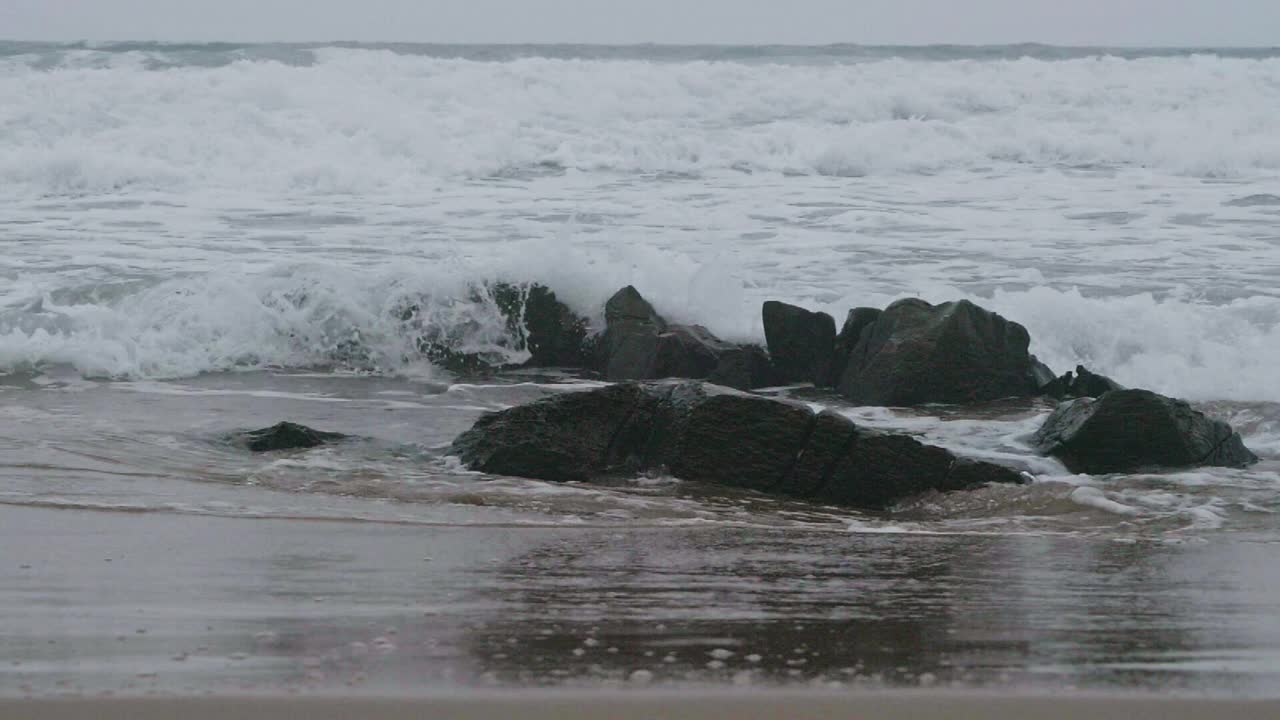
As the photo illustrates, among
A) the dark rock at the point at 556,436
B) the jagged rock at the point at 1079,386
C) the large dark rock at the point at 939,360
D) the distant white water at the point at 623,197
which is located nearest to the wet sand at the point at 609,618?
the dark rock at the point at 556,436

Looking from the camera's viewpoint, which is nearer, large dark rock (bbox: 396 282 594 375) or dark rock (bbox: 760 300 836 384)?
dark rock (bbox: 760 300 836 384)

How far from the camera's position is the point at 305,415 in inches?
326

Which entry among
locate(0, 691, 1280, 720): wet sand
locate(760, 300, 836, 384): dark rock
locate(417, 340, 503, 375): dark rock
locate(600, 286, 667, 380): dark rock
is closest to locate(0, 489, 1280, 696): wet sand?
locate(0, 691, 1280, 720): wet sand

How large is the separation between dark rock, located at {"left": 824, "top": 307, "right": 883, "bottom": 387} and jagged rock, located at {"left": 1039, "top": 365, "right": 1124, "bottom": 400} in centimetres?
117

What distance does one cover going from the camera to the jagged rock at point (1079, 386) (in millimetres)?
8719

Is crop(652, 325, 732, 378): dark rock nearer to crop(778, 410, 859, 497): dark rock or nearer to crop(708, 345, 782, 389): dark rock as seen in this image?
crop(708, 345, 782, 389): dark rock

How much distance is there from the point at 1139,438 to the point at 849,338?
8.40 feet

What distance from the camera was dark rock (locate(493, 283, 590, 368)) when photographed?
9.81m

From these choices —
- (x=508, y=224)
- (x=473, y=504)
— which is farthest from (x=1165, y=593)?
(x=508, y=224)

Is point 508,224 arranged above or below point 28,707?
above

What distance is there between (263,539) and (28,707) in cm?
199

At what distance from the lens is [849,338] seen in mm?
9117

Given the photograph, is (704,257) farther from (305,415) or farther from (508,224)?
(305,415)

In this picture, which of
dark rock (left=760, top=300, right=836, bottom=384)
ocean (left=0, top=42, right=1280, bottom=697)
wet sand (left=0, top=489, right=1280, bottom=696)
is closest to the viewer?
wet sand (left=0, top=489, right=1280, bottom=696)
